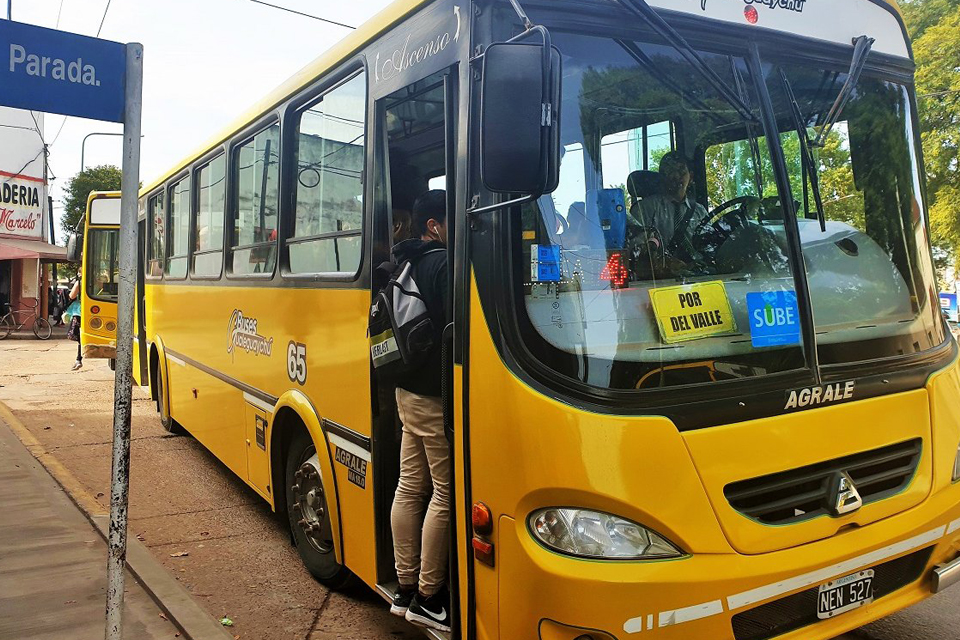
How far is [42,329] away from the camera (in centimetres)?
2514

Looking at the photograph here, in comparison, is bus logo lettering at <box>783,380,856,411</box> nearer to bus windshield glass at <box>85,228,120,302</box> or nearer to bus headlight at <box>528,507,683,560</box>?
bus headlight at <box>528,507,683,560</box>

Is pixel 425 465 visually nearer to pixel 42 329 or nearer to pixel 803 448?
pixel 803 448

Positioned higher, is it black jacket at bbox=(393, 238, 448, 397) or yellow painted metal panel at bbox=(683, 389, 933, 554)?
black jacket at bbox=(393, 238, 448, 397)

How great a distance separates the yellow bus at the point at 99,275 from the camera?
1420 cm

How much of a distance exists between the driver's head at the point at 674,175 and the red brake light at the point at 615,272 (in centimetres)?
34

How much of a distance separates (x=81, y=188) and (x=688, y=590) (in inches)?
1756

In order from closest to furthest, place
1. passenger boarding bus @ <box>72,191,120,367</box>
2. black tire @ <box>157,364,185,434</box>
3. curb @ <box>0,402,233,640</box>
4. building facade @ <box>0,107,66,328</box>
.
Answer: curb @ <box>0,402,233,640</box> < black tire @ <box>157,364,185,434</box> < passenger boarding bus @ <box>72,191,120,367</box> < building facade @ <box>0,107,66,328</box>

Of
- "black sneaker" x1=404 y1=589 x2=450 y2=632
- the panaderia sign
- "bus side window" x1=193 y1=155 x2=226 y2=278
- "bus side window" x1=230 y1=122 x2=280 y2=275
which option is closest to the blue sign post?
"black sneaker" x1=404 y1=589 x2=450 y2=632

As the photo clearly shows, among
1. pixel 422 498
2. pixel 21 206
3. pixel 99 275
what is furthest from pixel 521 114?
pixel 21 206

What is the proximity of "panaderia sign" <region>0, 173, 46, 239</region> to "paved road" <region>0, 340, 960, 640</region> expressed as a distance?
19220 millimetres

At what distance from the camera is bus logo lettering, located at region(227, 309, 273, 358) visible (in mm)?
5195

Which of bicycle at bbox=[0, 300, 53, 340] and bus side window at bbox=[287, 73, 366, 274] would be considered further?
bicycle at bbox=[0, 300, 53, 340]

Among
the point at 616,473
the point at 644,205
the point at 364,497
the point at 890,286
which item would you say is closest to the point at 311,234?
the point at 364,497

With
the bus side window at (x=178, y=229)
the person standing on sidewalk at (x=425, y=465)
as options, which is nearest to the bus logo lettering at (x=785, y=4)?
the person standing on sidewalk at (x=425, y=465)
